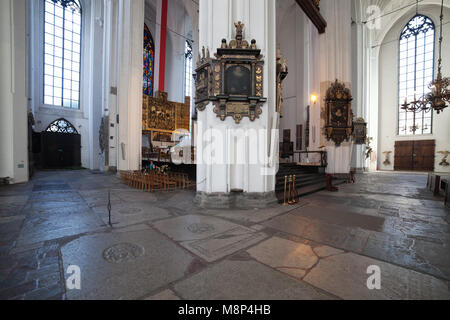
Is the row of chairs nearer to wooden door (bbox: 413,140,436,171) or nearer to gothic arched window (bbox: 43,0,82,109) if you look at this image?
gothic arched window (bbox: 43,0,82,109)

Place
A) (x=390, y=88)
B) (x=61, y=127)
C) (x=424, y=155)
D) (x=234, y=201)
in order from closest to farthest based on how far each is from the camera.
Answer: (x=234, y=201), (x=61, y=127), (x=424, y=155), (x=390, y=88)

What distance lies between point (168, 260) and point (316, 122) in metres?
11.5

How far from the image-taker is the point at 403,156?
19.6 m

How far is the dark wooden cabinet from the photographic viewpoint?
18.1 m

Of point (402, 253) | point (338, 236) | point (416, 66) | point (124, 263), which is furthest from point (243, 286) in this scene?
point (416, 66)

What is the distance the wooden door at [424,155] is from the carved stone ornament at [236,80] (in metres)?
22.5

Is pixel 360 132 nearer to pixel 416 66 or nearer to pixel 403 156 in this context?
pixel 403 156

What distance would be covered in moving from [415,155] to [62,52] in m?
32.9

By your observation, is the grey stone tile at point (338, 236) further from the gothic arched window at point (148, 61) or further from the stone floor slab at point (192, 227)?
the gothic arched window at point (148, 61)

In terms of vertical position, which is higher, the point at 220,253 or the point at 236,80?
the point at 236,80

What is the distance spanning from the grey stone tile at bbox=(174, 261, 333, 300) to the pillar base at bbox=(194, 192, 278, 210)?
2.57m

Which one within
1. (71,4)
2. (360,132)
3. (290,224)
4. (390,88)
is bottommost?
(290,224)
